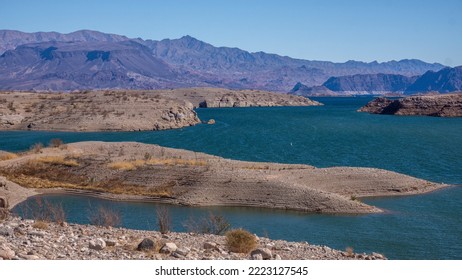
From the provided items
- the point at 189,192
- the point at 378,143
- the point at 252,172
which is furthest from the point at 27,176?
the point at 378,143

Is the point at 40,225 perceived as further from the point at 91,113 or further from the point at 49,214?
the point at 91,113

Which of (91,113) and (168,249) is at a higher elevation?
(168,249)

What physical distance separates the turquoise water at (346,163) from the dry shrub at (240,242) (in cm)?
919

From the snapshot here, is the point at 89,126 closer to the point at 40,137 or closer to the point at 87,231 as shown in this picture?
the point at 40,137

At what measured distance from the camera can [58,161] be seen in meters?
53.0

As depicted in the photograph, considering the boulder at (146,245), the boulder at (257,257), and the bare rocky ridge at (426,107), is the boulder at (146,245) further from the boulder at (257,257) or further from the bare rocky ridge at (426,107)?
the bare rocky ridge at (426,107)

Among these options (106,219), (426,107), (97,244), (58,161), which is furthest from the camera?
(426,107)

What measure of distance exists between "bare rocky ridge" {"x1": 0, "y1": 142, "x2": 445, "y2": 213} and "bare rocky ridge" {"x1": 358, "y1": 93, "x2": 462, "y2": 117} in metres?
108

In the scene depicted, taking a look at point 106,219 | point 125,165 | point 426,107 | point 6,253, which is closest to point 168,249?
point 6,253

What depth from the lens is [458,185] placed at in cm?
4819

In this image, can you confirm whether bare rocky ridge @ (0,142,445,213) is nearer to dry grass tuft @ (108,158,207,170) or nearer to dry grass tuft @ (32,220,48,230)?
dry grass tuft @ (108,158,207,170)

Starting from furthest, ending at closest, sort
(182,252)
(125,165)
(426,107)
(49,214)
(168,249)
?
(426,107) < (125,165) < (49,214) < (168,249) < (182,252)

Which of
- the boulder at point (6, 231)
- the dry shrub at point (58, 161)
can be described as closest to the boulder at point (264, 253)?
the boulder at point (6, 231)

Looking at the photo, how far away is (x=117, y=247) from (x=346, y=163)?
1678 inches
